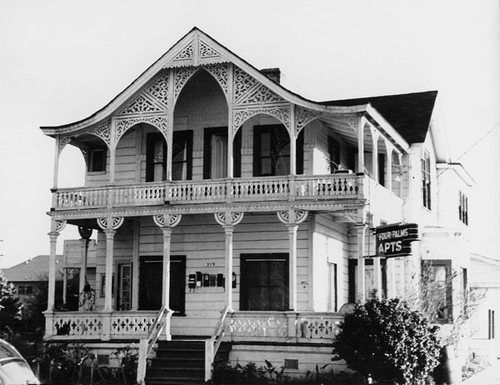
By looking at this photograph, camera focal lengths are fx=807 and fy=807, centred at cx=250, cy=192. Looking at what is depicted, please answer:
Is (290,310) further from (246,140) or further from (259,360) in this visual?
(246,140)

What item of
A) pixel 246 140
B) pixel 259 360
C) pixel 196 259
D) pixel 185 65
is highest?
pixel 185 65

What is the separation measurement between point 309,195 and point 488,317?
14.8 m

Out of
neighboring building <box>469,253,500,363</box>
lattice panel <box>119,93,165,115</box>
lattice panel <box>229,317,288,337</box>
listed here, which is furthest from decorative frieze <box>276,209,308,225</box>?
neighboring building <box>469,253,500,363</box>

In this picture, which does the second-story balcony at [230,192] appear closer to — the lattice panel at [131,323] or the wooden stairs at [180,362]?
the lattice panel at [131,323]

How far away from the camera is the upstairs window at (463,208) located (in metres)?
34.9

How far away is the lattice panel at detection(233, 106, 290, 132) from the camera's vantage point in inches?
898

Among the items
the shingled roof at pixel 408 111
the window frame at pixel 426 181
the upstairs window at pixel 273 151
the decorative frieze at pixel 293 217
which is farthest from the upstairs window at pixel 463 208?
the decorative frieze at pixel 293 217

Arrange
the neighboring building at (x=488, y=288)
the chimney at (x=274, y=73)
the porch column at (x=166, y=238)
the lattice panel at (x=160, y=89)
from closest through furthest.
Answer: the porch column at (x=166, y=238), the lattice panel at (x=160, y=89), the chimney at (x=274, y=73), the neighboring building at (x=488, y=288)

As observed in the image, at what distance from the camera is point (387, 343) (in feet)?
61.8

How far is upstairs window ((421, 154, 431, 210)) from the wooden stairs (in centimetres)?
1222

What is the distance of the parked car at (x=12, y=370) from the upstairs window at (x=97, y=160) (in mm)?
13691

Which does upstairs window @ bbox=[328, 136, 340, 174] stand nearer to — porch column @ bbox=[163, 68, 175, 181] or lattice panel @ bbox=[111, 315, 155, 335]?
porch column @ bbox=[163, 68, 175, 181]

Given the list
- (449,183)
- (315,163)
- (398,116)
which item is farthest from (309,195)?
(449,183)

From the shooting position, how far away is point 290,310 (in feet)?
72.1
